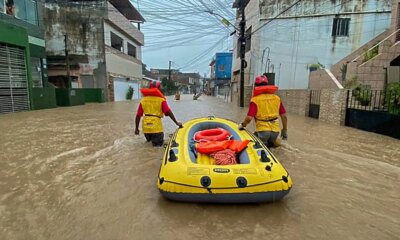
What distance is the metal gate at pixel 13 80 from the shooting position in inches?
494

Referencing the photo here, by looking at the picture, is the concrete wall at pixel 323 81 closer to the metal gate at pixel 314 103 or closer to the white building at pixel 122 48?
the metal gate at pixel 314 103

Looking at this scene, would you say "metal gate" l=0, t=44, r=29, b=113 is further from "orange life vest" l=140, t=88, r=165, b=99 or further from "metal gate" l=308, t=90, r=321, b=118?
"metal gate" l=308, t=90, r=321, b=118

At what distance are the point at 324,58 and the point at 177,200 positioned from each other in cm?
1848

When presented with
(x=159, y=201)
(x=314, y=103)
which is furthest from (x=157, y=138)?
(x=314, y=103)

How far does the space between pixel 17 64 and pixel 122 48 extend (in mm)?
16303

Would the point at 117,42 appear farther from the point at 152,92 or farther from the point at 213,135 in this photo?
the point at 213,135

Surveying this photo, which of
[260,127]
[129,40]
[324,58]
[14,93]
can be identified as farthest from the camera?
[129,40]

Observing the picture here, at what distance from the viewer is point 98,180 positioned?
150 inches

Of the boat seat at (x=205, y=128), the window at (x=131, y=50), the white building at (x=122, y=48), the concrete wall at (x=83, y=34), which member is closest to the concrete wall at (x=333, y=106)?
the boat seat at (x=205, y=128)

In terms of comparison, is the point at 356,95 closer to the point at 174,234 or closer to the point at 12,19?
the point at 174,234

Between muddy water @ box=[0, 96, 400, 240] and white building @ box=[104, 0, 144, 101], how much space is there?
20387 mm

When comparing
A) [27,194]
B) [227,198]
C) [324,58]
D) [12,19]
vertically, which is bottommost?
[27,194]

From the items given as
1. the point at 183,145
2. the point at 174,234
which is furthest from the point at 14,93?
the point at 174,234

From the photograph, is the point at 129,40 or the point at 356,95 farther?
the point at 129,40
